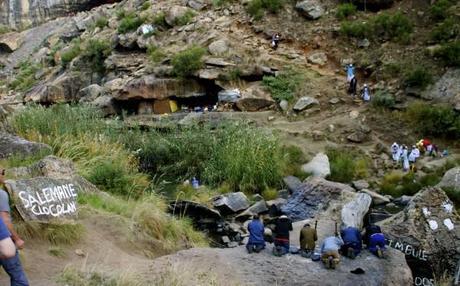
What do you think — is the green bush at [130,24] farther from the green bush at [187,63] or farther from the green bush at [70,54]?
the green bush at [187,63]

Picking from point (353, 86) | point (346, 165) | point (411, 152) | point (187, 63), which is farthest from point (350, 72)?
point (187, 63)

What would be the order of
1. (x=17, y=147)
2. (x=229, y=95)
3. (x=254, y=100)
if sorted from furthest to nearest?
(x=229, y=95)
(x=254, y=100)
(x=17, y=147)

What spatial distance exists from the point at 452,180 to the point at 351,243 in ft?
24.6

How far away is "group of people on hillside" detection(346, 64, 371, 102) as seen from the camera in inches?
909

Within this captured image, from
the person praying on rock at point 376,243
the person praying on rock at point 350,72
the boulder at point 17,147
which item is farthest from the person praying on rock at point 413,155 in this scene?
the boulder at point 17,147

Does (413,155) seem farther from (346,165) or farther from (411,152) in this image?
(346,165)

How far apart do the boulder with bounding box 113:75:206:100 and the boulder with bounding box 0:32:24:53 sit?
2558cm

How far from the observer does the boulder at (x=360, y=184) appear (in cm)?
1819

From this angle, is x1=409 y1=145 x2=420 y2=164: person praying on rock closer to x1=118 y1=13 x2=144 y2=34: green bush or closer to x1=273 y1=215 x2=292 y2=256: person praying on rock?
x1=273 y1=215 x2=292 y2=256: person praying on rock

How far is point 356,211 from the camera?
44.4 feet

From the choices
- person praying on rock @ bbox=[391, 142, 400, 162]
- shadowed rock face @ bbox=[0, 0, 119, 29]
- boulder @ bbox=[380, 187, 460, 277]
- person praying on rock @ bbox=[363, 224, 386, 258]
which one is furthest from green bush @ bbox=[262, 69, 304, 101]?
shadowed rock face @ bbox=[0, 0, 119, 29]

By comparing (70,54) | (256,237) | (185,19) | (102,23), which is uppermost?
(185,19)

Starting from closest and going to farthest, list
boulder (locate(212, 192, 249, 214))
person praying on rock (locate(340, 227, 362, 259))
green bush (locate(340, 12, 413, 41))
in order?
1. person praying on rock (locate(340, 227, 362, 259))
2. boulder (locate(212, 192, 249, 214))
3. green bush (locate(340, 12, 413, 41))

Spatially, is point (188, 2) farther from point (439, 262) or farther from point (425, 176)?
point (439, 262)
